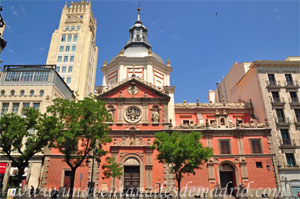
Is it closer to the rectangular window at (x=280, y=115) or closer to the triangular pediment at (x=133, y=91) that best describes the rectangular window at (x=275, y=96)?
the rectangular window at (x=280, y=115)

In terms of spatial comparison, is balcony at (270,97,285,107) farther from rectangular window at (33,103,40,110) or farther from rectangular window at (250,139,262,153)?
rectangular window at (33,103,40,110)

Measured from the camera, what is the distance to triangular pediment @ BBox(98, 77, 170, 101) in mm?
35719

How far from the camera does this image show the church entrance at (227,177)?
3139 centimetres

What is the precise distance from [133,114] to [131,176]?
891 cm

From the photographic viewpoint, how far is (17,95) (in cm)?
3594

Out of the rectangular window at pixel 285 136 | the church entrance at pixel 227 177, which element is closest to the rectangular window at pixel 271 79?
the rectangular window at pixel 285 136

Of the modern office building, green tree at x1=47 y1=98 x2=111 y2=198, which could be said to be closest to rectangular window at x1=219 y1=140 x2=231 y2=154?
green tree at x1=47 y1=98 x2=111 y2=198

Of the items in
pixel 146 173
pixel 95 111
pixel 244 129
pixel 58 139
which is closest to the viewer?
pixel 58 139

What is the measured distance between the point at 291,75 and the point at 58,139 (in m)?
36.9

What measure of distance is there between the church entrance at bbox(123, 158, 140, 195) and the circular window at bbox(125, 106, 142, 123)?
19.3 feet

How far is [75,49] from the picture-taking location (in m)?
68.8

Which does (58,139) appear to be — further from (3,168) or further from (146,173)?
(3,168)

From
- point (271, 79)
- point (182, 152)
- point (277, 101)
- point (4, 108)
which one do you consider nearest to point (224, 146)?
point (182, 152)

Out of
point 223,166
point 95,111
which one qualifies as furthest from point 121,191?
point 223,166
